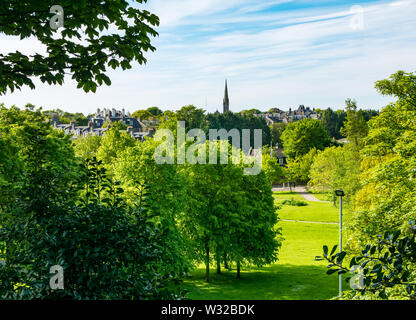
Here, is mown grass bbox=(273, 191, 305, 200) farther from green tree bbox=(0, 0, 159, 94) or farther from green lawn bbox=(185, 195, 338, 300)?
green tree bbox=(0, 0, 159, 94)

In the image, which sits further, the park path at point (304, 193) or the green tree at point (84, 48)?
the park path at point (304, 193)

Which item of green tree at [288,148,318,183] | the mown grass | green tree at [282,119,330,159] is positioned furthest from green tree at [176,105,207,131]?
the mown grass

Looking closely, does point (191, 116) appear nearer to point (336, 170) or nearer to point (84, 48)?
point (336, 170)

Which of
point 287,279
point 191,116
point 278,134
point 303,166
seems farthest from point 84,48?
point 278,134

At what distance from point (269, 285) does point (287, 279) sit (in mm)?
2556

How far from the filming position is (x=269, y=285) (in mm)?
31734

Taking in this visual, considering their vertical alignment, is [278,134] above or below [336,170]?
above

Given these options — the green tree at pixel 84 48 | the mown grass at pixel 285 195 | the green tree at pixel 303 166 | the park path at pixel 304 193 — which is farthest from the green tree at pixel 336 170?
the green tree at pixel 84 48

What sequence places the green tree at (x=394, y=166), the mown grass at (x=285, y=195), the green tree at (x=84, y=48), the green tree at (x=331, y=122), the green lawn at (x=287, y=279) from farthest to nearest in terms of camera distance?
the green tree at (x=331, y=122)
the mown grass at (x=285, y=195)
the green lawn at (x=287, y=279)
the green tree at (x=394, y=166)
the green tree at (x=84, y=48)

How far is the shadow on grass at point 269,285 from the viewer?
28.4m

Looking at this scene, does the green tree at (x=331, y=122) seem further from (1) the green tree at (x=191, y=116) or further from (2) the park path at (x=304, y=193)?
(1) the green tree at (x=191, y=116)

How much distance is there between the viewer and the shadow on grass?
28398mm
